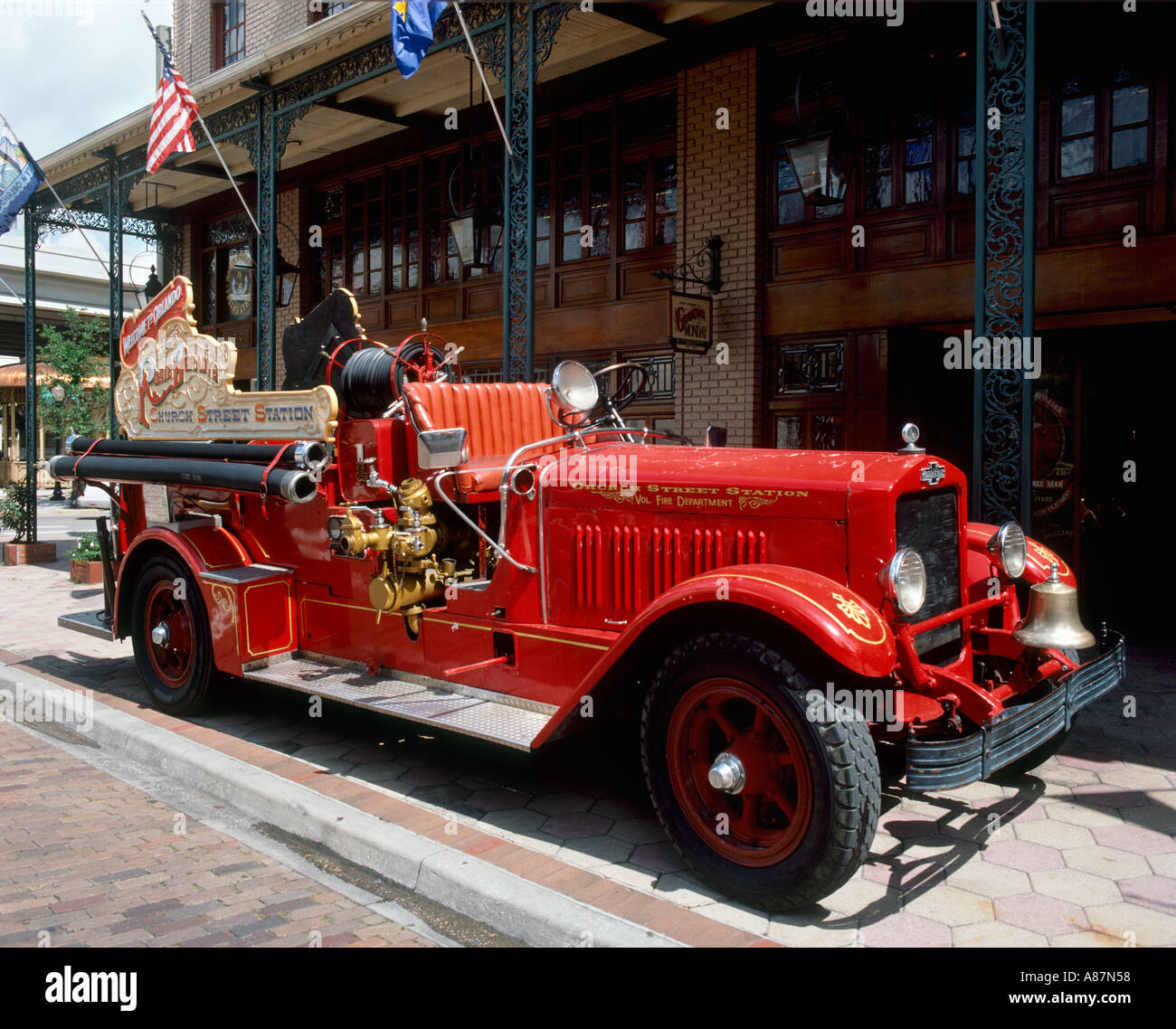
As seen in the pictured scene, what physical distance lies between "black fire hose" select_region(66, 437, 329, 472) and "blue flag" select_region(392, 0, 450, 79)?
3.25 m

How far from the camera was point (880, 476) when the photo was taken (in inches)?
130

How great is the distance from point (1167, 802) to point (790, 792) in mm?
2001

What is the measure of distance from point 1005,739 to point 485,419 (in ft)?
9.97

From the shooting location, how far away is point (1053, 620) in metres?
3.53

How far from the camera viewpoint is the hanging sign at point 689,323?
8359 millimetres

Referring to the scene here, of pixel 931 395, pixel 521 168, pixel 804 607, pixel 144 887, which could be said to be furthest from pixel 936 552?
pixel 931 395

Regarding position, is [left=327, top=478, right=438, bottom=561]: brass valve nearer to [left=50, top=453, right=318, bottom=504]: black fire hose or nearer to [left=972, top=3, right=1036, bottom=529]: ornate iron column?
[left=50, top=453, right=318, bottom=504]: black fire hose

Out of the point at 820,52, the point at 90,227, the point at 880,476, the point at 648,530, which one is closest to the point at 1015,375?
the point at 880,476

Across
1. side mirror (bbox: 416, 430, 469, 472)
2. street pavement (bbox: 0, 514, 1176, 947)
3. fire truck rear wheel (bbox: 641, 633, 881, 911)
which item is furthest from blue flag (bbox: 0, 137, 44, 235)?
fire truck rear wheel (bbox: 641, 633, 881, 911)

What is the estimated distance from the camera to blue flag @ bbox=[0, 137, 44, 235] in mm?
11812

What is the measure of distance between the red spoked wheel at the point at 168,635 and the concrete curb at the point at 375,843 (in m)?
0.36

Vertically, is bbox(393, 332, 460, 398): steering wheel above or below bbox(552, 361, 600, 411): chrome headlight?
above
